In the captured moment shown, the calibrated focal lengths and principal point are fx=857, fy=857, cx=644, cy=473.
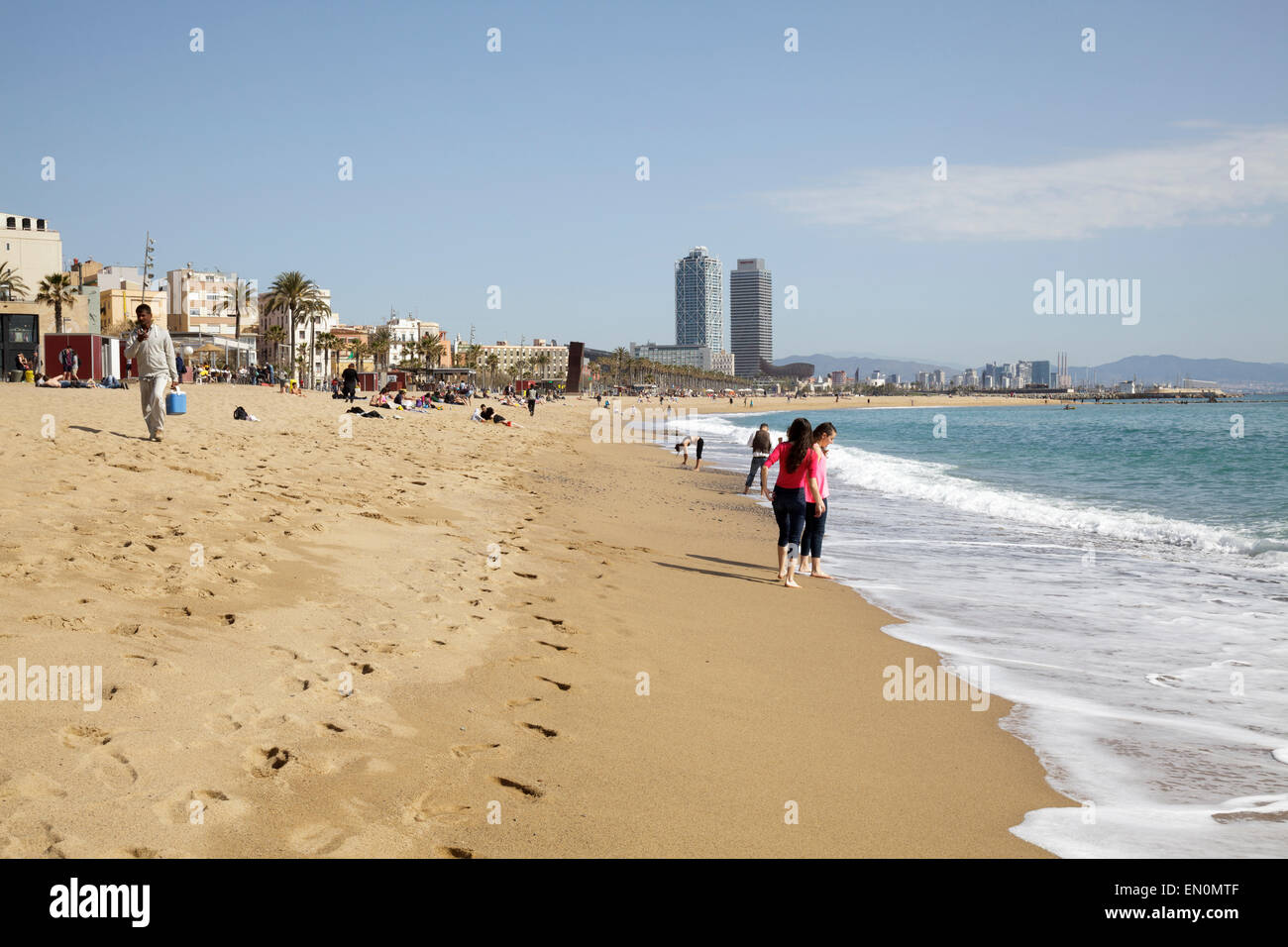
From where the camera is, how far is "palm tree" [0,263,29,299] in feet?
205

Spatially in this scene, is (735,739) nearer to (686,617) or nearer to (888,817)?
(888,817)

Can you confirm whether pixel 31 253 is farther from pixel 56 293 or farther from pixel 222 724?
pixel 222 724

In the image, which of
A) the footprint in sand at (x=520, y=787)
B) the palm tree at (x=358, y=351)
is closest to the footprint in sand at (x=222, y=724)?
the footprint in sand at (x=520, y=787)

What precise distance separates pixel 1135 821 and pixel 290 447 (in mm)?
13760

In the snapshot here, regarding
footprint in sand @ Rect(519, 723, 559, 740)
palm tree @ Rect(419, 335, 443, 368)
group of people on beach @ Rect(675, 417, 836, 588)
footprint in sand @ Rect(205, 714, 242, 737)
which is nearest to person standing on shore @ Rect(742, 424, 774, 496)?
group of people on beach @ Rect(675, 417, 836, 588)

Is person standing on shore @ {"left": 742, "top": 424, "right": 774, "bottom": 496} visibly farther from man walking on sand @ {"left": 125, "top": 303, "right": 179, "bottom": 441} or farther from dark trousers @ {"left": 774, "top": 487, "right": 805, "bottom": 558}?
man walking on sand @ {"left": 125, "top": 303, "right": 179, "bottom": 441}

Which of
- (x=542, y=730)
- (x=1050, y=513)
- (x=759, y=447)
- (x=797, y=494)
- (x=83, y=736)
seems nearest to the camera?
(x=83, y=736)

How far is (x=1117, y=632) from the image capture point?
7676 mm

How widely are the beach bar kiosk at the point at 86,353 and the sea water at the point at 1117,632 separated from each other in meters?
26.5

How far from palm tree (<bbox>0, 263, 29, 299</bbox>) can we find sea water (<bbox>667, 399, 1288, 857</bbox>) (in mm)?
67656

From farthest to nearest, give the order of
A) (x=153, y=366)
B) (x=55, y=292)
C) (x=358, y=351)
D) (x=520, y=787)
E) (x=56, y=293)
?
(x=358, y=351) < (x=55, y=292) < (x=56, y=293) < (x=153, y=366) < (x=520, y=787)

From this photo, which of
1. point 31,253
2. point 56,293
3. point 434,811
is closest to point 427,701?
point 434,811

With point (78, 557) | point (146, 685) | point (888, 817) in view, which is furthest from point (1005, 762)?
point (78, 557)

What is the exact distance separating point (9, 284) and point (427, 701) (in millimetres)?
74031
